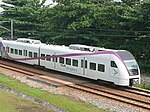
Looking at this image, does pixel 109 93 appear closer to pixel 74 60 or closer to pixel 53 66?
pixel 74 60

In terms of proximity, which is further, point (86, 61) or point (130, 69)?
point (86, 61)

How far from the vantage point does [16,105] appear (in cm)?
1805

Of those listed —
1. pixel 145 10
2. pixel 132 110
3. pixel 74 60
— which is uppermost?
pixel 145 10

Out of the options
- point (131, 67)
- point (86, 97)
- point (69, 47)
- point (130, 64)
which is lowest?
point (86, 97)

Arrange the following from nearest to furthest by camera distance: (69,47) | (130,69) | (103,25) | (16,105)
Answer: (16,105) < (130,69) < (69,47) < (103,25)

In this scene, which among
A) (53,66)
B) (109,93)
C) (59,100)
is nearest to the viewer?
(59,100)

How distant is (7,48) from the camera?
123 ft

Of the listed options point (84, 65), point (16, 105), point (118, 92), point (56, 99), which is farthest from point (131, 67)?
point (16, 105)

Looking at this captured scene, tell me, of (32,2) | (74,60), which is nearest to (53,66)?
(74,60)

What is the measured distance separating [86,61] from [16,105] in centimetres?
864

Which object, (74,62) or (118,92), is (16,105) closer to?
(118,92)

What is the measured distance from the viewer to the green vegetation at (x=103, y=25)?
102 ft

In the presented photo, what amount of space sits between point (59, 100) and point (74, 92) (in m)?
3.14

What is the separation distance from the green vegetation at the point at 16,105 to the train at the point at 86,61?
670 cm
